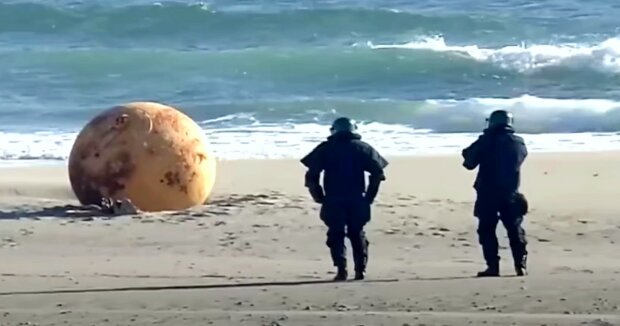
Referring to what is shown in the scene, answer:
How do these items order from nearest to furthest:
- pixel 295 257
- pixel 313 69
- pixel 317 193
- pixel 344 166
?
pixel 344 166, pixel 317 193, pixel 295 257, pixel 313 69

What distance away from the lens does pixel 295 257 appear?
1061 cm

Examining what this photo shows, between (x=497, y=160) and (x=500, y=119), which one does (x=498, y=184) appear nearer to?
(x=497, y=160)

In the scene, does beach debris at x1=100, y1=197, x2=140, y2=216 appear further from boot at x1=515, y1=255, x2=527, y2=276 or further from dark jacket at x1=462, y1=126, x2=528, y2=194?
boot at x1=515, y1=255, x2=527, y2=276

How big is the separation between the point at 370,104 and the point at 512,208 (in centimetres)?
1411

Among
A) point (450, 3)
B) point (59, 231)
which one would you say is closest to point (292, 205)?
point (59, 231)

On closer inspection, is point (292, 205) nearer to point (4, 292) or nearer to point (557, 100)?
point (4, 292)

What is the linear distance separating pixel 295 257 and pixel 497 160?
1.87 metres

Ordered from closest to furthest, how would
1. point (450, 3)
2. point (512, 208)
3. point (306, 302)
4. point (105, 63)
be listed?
point (306, 302) → point (512, 208) → point (105, 63) → point (450, 3)

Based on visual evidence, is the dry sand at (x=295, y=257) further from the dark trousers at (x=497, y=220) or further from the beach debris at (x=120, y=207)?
the dark trousers at (x=497, y=220)

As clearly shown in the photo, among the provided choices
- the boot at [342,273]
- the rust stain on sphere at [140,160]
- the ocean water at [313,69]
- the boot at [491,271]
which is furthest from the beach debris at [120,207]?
the ocean water at [313,69]

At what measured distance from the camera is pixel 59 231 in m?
11.5

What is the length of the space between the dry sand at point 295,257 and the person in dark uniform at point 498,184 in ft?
0.95

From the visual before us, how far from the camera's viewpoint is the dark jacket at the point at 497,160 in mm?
9508

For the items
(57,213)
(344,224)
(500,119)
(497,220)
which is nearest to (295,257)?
(344,224)
